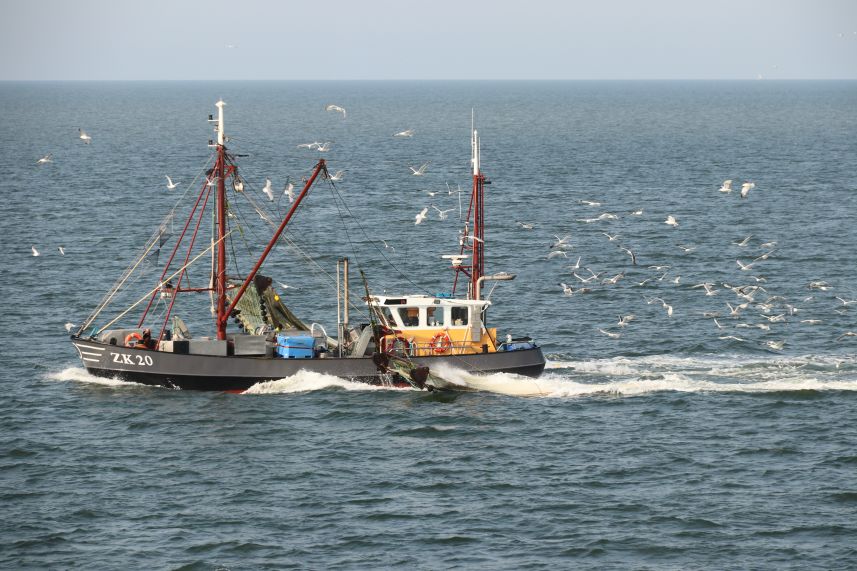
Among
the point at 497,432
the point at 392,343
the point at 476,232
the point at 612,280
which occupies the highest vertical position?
the point at 476,232

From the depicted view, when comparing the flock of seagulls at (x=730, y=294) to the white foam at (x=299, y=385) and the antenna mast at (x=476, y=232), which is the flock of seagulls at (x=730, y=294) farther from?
the white foam at (x=299, y=385)

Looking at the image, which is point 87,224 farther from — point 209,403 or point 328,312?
point 209,403

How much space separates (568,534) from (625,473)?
20.9 ft

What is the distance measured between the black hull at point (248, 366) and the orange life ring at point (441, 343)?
960mm

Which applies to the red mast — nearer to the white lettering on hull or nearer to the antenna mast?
the white lettering on hull

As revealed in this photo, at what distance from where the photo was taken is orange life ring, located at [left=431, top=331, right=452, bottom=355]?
63562 mm

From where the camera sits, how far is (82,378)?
213 feet

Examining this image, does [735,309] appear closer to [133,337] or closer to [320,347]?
[320,347]

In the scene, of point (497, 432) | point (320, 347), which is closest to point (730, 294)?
point (320, 347)

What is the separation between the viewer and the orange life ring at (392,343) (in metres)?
62.8

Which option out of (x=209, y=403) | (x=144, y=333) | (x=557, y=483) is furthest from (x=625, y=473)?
(x=144, y=333)

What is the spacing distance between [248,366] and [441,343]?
846 centimetres

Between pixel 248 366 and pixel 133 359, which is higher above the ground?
pixel 133 359

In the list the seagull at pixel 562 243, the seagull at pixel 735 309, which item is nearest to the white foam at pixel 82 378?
the seagull at pixel 735 309
